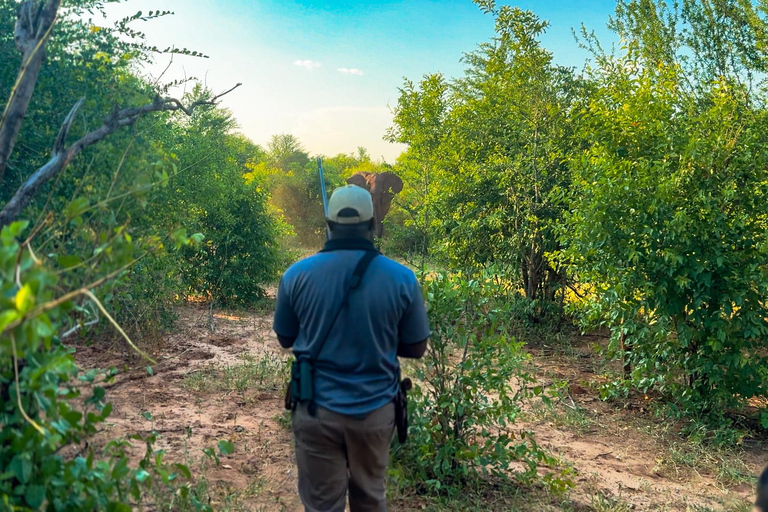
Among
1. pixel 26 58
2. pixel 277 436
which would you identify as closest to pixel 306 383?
pixel 26 58

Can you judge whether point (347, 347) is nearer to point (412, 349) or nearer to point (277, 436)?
point (412, 349)

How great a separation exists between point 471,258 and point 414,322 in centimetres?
845

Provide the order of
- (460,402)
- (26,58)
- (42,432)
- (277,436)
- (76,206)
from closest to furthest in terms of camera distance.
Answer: (42,432)
(76,206)
(26,58)
(460,402)
(277,436)

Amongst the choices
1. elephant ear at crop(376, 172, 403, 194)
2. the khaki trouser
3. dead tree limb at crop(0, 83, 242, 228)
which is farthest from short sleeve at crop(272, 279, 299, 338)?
elephant ear at crop(376, 172, 403, 194)

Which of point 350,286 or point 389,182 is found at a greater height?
point 389,182

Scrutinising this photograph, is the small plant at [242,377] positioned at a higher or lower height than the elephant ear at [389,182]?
lower

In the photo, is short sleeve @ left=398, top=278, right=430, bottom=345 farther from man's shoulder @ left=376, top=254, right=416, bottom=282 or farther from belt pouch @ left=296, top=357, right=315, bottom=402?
belt pouch @ left=296, top=357, right=315, bottom=402

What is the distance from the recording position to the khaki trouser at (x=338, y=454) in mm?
2742

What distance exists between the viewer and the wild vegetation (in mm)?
2232

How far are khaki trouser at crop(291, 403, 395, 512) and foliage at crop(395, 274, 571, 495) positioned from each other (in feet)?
4.49

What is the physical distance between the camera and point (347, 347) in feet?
8.97

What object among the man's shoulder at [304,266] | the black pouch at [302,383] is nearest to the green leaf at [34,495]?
the black pouch at [302,383]

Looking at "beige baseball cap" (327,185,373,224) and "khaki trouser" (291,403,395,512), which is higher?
"beige baseball cap" (327,185,373,224)

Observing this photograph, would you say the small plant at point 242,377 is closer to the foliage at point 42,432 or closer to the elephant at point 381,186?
the foliage at point 42,432
